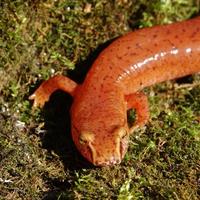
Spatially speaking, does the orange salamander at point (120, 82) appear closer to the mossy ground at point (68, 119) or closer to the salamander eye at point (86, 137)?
the salamander eye at point (86, 137)

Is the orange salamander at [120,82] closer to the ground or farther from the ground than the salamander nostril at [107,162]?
farther from the ground

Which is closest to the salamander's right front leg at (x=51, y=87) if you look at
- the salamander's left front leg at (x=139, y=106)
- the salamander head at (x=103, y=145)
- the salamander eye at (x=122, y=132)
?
the salamander's left front leg at (x=139, y=106)

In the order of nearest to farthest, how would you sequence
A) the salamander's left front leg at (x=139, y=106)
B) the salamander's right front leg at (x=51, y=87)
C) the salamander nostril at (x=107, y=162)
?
the salamander nostril at (x=107, y=162) → the salamander's left front leg at (x=139, y=106) → the salamander's right front leg at (x=51, y=87)

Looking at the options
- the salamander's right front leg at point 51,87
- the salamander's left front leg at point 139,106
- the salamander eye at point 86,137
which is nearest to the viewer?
the salamander eye at point 86,137

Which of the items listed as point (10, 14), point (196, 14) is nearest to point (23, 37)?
point (10, 14)

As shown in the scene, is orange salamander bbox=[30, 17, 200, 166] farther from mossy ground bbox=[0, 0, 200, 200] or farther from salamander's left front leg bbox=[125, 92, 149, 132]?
mossy ground bbox=[0, 0, 200, 200]

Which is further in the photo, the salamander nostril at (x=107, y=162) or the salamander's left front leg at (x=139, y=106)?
the salamander's left front leg at (x=139, y=106)
